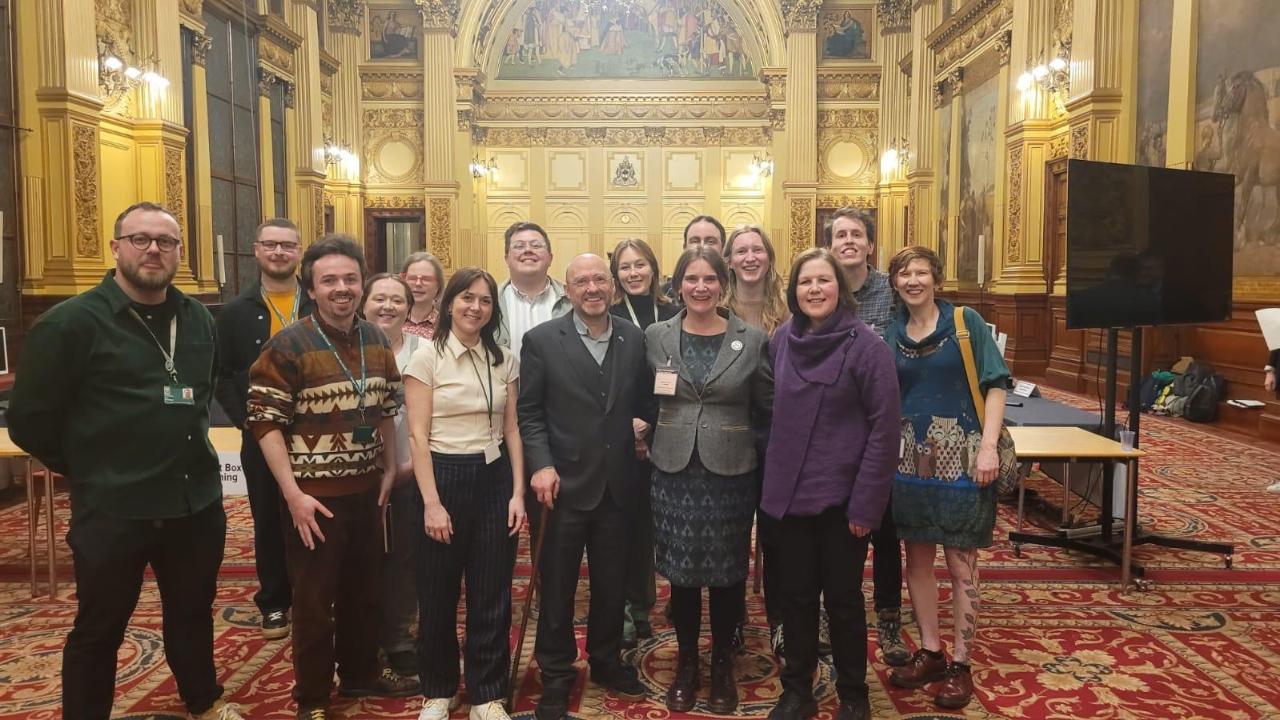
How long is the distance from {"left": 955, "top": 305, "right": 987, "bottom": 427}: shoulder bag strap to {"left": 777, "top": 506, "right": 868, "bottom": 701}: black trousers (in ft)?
2.59

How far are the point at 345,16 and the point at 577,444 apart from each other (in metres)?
20.8

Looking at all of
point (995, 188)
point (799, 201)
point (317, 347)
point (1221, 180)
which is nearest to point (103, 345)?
point (317, 347)

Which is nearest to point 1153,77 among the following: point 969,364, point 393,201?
point 969,364

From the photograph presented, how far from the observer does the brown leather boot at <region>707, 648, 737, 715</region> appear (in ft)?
11.5

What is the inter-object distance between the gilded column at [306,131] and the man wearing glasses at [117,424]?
1480cm

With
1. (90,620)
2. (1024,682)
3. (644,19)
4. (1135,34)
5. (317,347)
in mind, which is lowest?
(1024,682)

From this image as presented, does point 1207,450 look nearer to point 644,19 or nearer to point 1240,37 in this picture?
point 1240,37

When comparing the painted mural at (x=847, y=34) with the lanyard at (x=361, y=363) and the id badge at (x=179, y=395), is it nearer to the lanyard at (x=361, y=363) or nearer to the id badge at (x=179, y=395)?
the lanyard at (x=361, y=363)

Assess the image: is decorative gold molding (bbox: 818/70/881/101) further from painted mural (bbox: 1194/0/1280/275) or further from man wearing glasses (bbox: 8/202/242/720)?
man wearing glasses (bbox: 8/202/242/720)

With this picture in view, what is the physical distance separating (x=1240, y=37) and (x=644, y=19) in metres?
16.9

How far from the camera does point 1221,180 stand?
5.52 m

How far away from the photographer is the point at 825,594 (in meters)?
3.28

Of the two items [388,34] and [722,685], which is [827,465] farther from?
[388,34]

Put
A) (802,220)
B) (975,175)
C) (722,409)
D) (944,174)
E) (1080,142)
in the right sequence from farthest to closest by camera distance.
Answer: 1. (802,220)
2. (944,174)
3. (975,175)
4. (1080,142)
5. (722,409)
